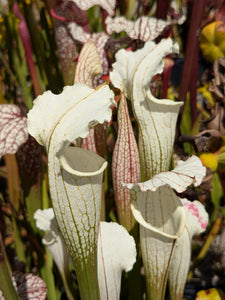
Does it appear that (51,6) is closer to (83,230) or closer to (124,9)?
(124,9)

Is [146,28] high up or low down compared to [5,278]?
up

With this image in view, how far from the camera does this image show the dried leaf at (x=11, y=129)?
61 centimetres

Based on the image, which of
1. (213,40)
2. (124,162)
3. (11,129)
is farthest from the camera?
(213,40)

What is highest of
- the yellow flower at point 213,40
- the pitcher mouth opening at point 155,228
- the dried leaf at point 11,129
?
the yellow flower at point 213,40

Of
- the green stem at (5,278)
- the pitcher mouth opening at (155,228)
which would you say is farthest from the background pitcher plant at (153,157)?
the green stem at (5,278)

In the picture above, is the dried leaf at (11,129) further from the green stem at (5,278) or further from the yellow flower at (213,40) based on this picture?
the yellow flower at (213,40)

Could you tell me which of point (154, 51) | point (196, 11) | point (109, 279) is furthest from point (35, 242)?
point (196, 11)

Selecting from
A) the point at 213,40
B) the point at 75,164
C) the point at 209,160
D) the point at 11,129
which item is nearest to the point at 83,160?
the point at 75,164

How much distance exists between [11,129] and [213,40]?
0.70 metres

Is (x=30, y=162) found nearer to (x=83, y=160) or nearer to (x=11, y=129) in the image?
(x=11, y=129)

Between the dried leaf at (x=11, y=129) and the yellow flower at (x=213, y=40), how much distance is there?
0.64m

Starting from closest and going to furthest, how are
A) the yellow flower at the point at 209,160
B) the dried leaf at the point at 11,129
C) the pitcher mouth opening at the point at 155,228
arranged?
the pitcher mouth opening at the point at 155,228, the dried leaf at the point at 11,129, the yellow flower at the point at 209,160

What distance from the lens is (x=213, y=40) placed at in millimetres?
1050

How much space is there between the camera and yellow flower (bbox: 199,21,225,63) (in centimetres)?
101
